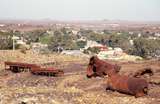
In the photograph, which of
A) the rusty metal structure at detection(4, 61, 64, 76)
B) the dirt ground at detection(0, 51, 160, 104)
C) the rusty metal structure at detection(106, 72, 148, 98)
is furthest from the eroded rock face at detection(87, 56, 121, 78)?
the rusty metal structure at detection(106, 72, 148, 98)

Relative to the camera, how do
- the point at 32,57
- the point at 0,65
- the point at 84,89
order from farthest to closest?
the point at 32,57, the point at 0,65, the point at 84,89

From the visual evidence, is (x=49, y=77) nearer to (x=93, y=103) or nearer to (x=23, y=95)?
(x=23, y=95)

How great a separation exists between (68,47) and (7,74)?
151 feet

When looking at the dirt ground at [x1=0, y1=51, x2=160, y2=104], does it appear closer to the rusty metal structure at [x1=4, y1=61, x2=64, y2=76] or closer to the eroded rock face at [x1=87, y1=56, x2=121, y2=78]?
the rusty metal structure at [x1=4, y1=61, x2=64, y2=76]

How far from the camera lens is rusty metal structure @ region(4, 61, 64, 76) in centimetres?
1907

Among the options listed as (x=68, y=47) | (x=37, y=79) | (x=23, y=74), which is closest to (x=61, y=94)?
(x=37, y=79)

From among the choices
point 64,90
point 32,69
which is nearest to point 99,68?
point 64,90

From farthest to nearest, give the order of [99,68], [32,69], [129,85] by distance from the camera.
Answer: [32,69]
[99,68]
[129,85]

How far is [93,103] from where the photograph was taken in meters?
12.6

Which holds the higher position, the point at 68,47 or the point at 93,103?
the point at 93,103

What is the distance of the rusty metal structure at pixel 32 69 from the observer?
19070 mm

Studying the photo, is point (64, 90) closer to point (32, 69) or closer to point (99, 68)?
point (99, 68)

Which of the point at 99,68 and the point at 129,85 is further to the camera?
the point at 99,68

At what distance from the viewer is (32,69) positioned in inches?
781
